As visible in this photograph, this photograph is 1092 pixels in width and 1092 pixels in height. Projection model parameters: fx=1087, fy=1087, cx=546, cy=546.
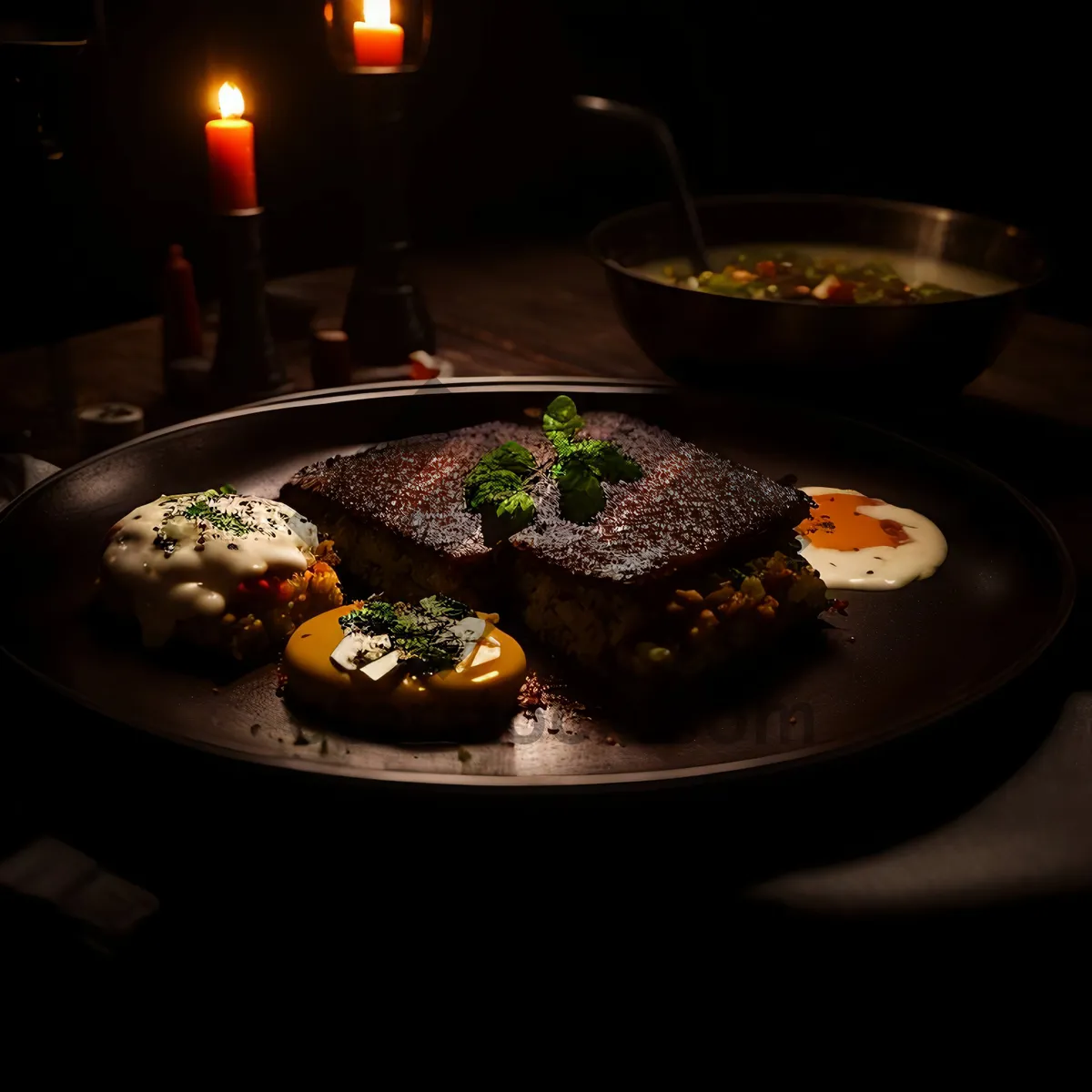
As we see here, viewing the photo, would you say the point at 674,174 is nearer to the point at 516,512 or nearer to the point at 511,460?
the point at 511,460

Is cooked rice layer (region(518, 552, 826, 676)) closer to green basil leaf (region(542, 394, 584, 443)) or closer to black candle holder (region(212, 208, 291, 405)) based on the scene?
green basil leaf (region(542, 394, 584, 443))

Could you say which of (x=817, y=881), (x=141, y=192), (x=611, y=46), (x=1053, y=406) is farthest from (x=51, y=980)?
(x=611, y=46)

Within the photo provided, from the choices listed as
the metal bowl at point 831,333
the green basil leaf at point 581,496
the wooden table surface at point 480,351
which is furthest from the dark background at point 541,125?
the green basil leaf at point 581,496

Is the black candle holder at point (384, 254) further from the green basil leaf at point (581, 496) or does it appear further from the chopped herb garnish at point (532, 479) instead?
the green basil leaf at point (581, 496)

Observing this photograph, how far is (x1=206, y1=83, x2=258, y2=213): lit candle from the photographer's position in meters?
2.87

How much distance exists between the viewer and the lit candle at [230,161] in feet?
9.41

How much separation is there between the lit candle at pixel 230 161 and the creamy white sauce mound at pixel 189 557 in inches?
50.2

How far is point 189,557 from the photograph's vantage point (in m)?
1.80

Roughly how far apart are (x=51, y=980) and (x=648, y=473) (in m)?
1.33

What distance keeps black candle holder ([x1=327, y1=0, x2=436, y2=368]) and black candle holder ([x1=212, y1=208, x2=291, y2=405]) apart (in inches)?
16.2

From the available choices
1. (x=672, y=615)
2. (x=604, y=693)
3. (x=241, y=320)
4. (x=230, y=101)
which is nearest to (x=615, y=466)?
(x=672, y=615)

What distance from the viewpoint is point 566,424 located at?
232 cm

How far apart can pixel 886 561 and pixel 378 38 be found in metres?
2.11

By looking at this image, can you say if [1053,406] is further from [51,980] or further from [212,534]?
[51,980]
